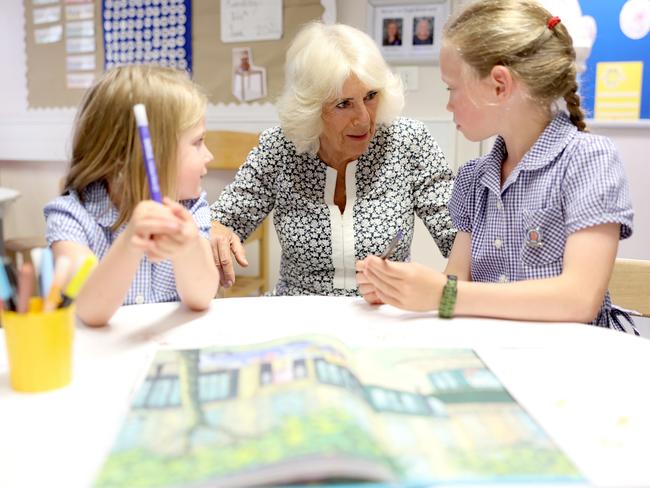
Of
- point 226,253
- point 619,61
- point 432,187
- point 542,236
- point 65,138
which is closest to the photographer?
point 542,236

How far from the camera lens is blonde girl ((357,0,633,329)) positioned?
3.09ft

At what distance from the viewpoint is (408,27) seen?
2.56 metres

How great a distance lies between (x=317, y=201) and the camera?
61.1 inches

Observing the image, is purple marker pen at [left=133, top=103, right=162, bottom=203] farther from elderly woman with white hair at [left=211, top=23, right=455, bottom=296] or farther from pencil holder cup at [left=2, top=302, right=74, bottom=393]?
elderly woman with white hair at [left=211, top=23, right=455, bottom=296]

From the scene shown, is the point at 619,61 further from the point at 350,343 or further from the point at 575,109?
the point at 350,343

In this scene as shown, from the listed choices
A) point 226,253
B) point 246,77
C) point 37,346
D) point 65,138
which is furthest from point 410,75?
point 37,346

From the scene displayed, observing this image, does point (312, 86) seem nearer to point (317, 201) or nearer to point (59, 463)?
point (317, 201)

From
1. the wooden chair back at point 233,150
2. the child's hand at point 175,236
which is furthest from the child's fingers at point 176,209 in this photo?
the wooden chair back at point 233,150

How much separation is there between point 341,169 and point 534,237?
0.60 m

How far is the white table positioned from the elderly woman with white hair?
1.64 ft

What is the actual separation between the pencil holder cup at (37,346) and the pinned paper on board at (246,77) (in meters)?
2.24

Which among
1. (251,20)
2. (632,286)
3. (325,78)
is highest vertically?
(251,20)

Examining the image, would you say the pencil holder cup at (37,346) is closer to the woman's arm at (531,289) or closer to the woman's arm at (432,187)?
the woman's arm at (531,289)

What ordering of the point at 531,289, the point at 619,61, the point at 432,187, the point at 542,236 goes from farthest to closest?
the point at 619,61
the point at 432,187
the point at 542,236
the point at 531,289
